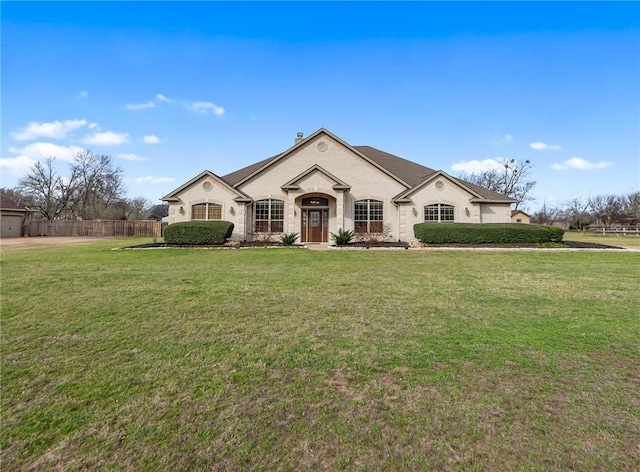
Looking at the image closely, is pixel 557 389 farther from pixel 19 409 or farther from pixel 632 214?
pixel 632 214

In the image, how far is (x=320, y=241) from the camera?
1973 cm

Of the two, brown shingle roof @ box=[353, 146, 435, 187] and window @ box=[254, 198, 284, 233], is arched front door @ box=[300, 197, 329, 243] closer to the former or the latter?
window @ box=[254, 198, 284, 233]

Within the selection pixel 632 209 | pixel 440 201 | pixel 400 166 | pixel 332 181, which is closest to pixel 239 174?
pixel 332 181

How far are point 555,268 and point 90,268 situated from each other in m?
14.5

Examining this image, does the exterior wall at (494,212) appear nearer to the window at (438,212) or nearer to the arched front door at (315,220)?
the window at (438,212)

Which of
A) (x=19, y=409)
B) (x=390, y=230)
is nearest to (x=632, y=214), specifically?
(x=390, y=230)

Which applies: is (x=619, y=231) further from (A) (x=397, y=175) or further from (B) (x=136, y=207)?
(B) (x=136, y=207)

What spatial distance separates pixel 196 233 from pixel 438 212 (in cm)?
1447

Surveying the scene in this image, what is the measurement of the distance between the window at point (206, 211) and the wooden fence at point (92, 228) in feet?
51.6

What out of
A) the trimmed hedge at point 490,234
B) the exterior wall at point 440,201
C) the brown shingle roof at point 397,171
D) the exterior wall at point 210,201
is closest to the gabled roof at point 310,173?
the brown shingle roof at point 397,171

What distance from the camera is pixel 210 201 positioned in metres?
19.7

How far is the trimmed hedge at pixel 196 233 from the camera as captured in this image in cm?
1714

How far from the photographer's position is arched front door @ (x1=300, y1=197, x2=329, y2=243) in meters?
19.7

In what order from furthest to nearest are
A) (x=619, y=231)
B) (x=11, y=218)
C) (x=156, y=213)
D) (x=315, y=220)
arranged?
(x=156, y=213), (x=619, y=231), (x=11, y=218), (x=315, y=220)
